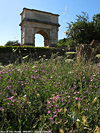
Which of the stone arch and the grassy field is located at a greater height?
the stone arch

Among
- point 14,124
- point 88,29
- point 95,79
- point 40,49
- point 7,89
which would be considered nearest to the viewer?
point 14,124

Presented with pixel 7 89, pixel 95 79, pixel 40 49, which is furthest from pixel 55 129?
pixel 40 49

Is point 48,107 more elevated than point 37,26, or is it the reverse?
point 37,26

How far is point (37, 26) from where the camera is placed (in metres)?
22.1

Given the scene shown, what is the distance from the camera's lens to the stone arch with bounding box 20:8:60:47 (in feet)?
70.6

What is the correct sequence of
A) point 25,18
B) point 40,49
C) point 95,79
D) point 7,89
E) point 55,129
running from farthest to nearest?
point 25,18 < point 40,49 < point 95,79 < point 7,89 < point 55,129

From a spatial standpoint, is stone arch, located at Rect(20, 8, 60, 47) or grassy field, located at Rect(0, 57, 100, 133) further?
stone arch, located at Rect(20, 8, 60, 47)

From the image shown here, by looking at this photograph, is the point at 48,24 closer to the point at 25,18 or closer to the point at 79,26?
the point at 25,18

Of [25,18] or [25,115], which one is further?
[25,18]

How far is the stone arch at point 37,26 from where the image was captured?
21.5 metres

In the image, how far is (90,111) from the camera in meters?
1.83

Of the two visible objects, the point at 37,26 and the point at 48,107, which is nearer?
the point at 48,107

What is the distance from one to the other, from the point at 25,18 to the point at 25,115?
21.4m

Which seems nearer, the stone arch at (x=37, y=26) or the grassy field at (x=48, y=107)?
the grassy field at (x=48, y=107)
